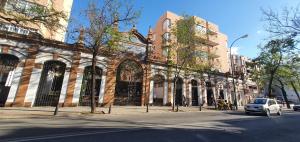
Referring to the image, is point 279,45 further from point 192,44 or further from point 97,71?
point 97,71

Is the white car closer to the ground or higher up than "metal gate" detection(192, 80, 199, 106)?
closer to the ground

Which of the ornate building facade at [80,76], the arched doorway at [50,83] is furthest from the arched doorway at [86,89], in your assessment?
the arched doorway at [50,83]

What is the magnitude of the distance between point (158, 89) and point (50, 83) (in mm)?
13077

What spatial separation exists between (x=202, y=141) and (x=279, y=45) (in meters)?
11.6

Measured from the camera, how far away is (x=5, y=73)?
1653cm

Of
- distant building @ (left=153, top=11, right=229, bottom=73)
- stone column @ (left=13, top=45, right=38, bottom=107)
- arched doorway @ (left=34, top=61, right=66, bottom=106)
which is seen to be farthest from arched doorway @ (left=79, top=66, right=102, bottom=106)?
distant building @ (left=153, top=11, right=229, bottom=73)

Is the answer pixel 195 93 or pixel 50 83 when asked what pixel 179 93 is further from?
pixel 50 83

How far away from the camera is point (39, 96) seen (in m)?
17.8

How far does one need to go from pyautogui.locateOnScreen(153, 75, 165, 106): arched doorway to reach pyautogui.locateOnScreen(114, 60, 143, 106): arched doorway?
2453 mm

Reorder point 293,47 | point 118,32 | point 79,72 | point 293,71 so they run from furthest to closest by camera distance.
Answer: point 293,71, point 79,72, point 118,32, point 293,47

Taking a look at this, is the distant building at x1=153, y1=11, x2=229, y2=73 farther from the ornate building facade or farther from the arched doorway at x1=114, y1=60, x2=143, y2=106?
the arched doorway at x1=114, y1=60, x2=143, y2=106

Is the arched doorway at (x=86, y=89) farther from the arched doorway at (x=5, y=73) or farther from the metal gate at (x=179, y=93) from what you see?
the metal gate at (x=179, y=93)

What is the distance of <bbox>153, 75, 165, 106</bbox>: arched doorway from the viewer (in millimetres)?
24700

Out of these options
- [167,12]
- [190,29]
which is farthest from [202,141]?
[167,12]
